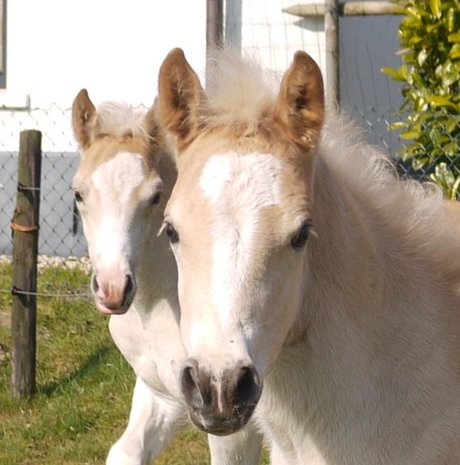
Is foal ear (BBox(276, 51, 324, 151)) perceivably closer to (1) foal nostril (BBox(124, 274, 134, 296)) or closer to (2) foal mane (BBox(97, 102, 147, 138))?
(1) foal nostril (BBox(124, 274, 134, 296))

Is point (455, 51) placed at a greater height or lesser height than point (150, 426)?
greater

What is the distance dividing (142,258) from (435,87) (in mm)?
2351

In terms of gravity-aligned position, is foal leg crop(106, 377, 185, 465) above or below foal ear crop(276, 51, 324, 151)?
below

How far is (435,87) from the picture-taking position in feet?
21.1

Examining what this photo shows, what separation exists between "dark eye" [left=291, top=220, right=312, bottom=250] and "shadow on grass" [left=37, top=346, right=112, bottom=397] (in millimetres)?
4176

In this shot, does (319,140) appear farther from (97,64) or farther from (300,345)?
(97,64)

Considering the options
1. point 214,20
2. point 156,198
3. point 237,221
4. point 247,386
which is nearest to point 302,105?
point 237,221

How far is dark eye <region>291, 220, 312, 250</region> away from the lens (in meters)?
2.88

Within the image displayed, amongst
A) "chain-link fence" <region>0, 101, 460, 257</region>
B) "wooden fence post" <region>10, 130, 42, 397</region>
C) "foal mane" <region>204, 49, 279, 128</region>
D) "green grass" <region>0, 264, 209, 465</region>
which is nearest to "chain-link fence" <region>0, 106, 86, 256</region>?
"chain-link fence" <region>0, 101, 460, 257</region>

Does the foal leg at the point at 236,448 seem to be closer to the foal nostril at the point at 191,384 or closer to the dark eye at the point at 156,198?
the dark eye at the point at 156,198

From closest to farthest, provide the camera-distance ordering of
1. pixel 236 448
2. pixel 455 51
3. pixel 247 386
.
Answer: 1. pixel 247 386
2. pixel 236 448
3. pixel 455 51

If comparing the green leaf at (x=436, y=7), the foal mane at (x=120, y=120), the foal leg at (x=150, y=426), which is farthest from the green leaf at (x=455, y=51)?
the foal leg at (x=150, y=426)

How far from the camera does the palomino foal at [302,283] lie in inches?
109

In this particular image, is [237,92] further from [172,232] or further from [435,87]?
[435,87]
